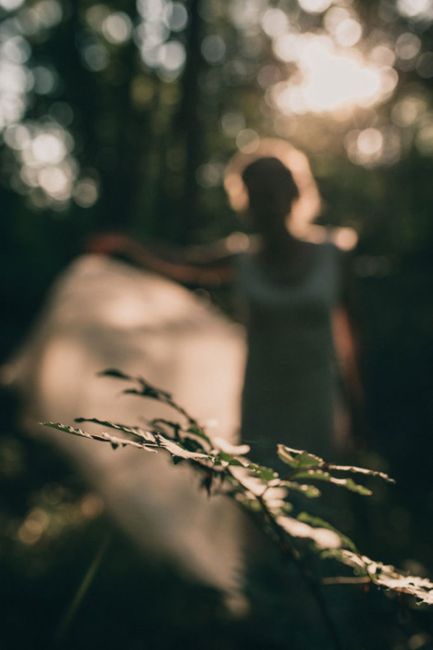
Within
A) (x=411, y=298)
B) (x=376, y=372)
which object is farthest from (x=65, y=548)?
(x=411, y=298)

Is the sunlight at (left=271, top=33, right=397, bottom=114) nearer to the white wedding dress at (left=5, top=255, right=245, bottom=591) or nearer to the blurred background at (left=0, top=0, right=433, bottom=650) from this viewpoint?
the blurred background at (left=0, top=0, right=433, bottom=650)

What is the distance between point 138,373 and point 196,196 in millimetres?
4980

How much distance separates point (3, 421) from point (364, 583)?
568 centimetres

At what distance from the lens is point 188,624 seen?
268 cm

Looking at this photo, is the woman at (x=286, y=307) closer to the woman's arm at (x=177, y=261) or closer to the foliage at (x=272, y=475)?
the woman's arm at (x=177, y=261)

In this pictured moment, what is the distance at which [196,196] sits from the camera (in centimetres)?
772

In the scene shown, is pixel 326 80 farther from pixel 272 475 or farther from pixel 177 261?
pixel 272 475

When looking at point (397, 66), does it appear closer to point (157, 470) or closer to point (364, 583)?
point (157, 470)

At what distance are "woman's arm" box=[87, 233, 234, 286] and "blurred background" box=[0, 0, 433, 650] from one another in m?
0.22

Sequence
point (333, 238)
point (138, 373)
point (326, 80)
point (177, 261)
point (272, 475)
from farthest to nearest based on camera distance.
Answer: point (326, 80)
point (138, 373)
point (177, 261)
point (333, 238)
point (272, 475)

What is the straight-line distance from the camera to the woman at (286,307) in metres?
2.19

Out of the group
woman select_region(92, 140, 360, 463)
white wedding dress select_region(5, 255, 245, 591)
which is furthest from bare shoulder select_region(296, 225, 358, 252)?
white wedding dress select_region(5, 255, 245, 591)

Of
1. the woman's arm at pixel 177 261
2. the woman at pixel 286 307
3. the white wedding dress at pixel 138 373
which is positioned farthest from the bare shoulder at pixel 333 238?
the white wedding dress at pixel 138 373

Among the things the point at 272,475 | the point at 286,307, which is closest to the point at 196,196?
the point at 286,307
